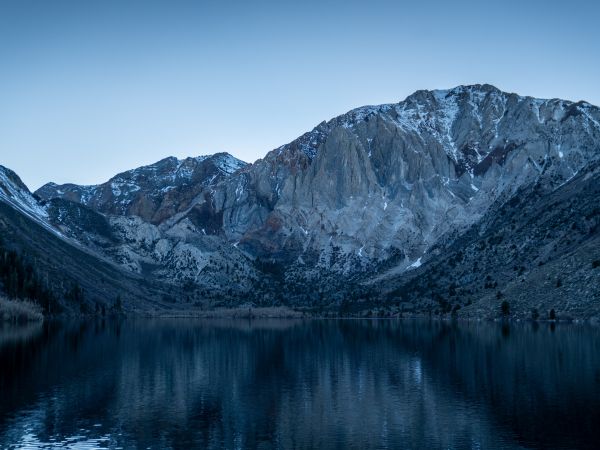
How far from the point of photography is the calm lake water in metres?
46.7

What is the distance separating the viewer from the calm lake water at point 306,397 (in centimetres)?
4669

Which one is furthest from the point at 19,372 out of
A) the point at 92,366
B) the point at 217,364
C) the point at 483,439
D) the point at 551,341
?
the point at 551,341

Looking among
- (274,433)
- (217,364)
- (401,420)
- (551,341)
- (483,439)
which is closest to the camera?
(483,439)

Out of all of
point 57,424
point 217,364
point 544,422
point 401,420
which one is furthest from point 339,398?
point 217,364

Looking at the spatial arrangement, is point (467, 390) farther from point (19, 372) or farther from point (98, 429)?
point (19, 372)

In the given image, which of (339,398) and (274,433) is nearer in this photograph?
(274,433)

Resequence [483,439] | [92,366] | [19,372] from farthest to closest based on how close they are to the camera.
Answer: [92,366], [19,372], [483,439]

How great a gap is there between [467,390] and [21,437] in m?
40.5

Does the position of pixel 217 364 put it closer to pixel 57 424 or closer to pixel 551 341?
pixel 57 424

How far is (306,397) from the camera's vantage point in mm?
64875

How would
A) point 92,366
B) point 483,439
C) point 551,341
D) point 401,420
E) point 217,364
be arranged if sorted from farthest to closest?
1. point 551,341
2. point 217,364
3. point 92,366
4. point 401,420
5. point 483,439

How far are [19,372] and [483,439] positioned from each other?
54598 mm

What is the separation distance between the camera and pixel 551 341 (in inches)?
4446

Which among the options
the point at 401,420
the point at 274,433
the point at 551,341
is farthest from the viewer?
the point at 551,341
